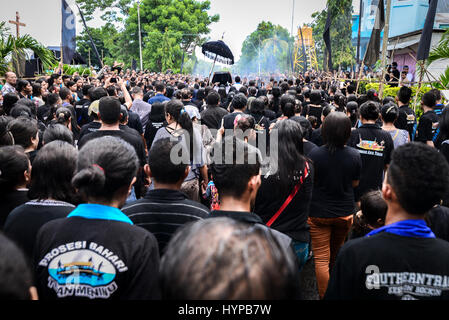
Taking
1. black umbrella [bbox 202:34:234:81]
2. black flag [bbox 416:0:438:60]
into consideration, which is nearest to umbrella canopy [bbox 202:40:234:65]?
black umbrella [bbox 202:34:234:81]

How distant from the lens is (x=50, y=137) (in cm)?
391

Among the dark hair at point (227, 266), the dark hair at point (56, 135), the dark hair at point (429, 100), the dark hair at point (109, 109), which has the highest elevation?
the dark hair at point (429, 100)

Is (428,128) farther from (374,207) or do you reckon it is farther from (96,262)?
(96,262)

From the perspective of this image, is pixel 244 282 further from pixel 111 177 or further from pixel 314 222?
pixel 314 222

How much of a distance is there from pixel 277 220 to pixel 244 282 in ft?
7.56

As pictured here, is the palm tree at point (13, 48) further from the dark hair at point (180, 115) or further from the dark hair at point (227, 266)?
the dark hair at point (227, 266)

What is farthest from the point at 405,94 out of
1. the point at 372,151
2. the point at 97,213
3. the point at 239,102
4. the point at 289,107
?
the point at 97,213

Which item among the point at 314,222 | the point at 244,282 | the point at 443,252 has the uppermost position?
the point at 244,282

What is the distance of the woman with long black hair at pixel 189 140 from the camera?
4438 millimetres

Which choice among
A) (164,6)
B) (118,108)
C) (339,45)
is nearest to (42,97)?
(118,108)

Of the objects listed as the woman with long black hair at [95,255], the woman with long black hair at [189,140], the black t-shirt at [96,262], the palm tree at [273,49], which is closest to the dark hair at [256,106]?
the woman with long black hair at [189,140]

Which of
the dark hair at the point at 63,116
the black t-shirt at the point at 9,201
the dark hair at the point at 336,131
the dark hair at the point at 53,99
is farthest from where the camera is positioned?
the dark hair at the point at 53,99

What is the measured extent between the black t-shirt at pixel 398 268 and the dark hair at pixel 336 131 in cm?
204

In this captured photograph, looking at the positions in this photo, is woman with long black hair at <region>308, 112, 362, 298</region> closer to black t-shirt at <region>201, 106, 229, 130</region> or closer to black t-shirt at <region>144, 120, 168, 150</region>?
black t-shirt at <region>144, 120, 168, 150</region>
